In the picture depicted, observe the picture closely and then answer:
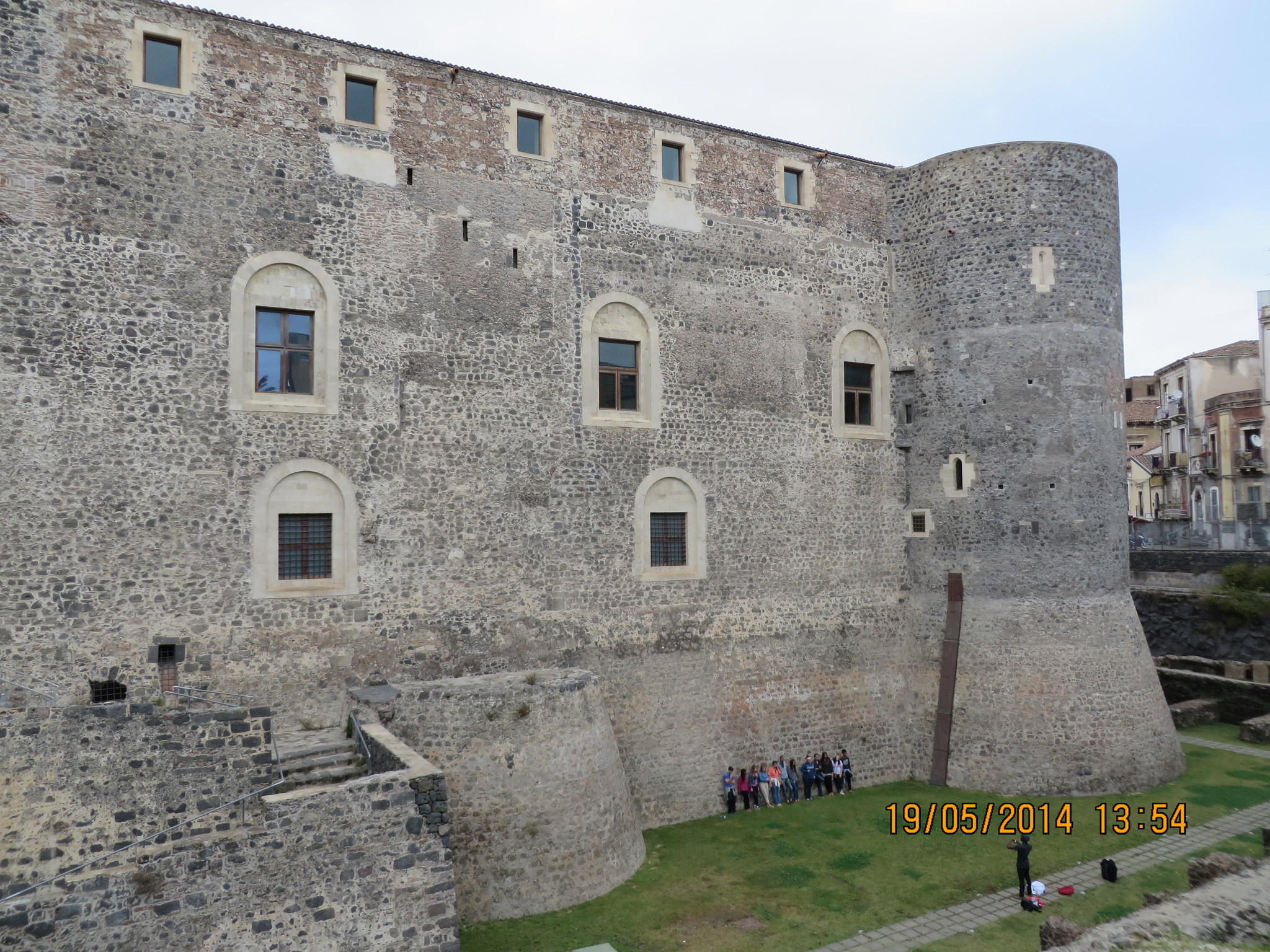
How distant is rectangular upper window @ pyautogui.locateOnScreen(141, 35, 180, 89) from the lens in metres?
12.3

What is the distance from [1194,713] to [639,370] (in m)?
16.3

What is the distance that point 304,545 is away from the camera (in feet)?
42.7

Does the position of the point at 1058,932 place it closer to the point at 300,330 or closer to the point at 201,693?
the point at 201,693

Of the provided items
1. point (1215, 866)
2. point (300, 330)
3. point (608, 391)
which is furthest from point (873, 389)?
point (300, 330)

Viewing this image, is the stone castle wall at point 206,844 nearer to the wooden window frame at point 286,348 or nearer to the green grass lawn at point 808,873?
the green grass lawn at point 808,873

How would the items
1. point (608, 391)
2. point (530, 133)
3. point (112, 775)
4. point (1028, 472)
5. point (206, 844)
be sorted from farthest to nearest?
point (1028, 472) → point (608, 391) → point (530, 133) → point (112, 775) → point (206, 844)

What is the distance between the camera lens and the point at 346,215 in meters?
13.5

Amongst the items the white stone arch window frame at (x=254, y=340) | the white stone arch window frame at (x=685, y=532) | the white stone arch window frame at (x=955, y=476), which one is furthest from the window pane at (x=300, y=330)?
the white stone arch window frame at (x=955, y=476)

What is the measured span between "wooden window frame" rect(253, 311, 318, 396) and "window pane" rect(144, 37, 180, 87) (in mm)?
3386

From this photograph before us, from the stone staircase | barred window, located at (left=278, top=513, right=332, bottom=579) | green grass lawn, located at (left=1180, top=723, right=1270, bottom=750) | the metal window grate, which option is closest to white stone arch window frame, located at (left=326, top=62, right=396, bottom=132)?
barred window, located at (left=278, top=513, right=332, bottom=579)

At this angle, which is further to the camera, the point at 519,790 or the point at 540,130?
the point at 540,130

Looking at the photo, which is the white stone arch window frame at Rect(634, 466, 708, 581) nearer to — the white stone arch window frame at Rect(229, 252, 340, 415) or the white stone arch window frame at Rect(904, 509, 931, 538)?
the white stone arch window frame at Rect(904, 509, 931, 538)

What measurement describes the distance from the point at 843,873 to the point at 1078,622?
24.1 ft

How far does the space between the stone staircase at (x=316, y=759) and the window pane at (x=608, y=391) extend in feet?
22.8
